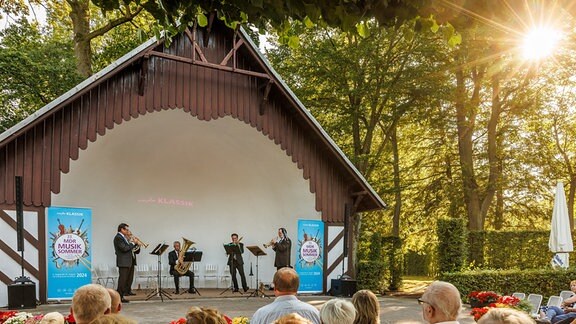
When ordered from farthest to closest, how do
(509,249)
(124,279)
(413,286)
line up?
(413,286)
(509,249)
(124,279)

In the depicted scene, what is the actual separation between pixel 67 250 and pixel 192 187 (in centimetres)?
460

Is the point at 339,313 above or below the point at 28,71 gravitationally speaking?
below

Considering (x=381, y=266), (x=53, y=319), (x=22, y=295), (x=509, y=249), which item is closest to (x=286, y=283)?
(x=53, y=319)

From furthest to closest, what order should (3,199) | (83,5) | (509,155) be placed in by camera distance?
1. (509,155)
2. (83,5)
3. (3,199)

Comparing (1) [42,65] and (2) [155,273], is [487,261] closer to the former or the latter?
(2) [155,273]

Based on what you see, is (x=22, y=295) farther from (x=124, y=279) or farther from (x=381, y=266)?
(x=381, y=266)

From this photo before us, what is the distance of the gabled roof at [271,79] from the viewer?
10375mm

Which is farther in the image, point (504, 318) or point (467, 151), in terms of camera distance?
point (467, 151)

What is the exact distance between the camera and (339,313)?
351cm

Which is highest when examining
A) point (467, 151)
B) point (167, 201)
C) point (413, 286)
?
point (467, 151)

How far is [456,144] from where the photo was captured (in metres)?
20.8

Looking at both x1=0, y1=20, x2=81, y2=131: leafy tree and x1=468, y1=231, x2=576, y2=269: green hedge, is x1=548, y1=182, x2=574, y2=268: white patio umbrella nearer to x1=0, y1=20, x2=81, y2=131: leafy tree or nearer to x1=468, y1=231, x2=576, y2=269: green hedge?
x1=468, y1=231, x2=576, y2=269: green hedge

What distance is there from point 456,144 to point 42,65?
15217mm

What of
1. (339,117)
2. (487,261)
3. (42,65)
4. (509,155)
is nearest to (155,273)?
(42,65)
